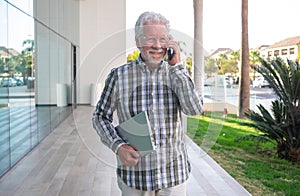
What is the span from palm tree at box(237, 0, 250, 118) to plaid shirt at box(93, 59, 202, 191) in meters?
9.01

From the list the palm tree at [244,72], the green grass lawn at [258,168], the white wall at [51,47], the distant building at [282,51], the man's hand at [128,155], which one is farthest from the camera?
the palm tree at [244,72]

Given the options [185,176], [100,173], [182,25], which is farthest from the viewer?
[100,173]

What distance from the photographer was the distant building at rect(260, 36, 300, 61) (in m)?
6.07

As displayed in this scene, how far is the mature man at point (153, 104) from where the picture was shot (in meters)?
1.12

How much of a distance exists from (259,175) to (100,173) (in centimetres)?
204

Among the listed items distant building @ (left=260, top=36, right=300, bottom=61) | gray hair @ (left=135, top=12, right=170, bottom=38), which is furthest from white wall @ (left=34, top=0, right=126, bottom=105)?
distant building @ (left=260, top=36, right=300, bottom=61)

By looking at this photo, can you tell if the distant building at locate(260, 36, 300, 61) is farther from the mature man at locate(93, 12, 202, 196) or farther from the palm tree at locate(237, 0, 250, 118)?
the mature man at locate(93, 12, 202, 196)

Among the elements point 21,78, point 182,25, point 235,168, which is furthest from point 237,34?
point 182,25

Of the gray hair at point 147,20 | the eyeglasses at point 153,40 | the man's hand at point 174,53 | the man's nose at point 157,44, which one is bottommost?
the man's hand at point 174,53

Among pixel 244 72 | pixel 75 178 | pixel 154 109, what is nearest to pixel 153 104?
pixel 154 109

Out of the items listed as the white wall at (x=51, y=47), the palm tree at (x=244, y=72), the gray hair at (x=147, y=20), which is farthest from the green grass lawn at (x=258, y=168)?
the white wall at (x=51, y=47)

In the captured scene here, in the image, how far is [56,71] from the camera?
324 inches

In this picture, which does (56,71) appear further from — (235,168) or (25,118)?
(235,168)

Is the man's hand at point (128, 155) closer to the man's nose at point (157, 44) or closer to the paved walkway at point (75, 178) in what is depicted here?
the man's nose at point (157, 44)
